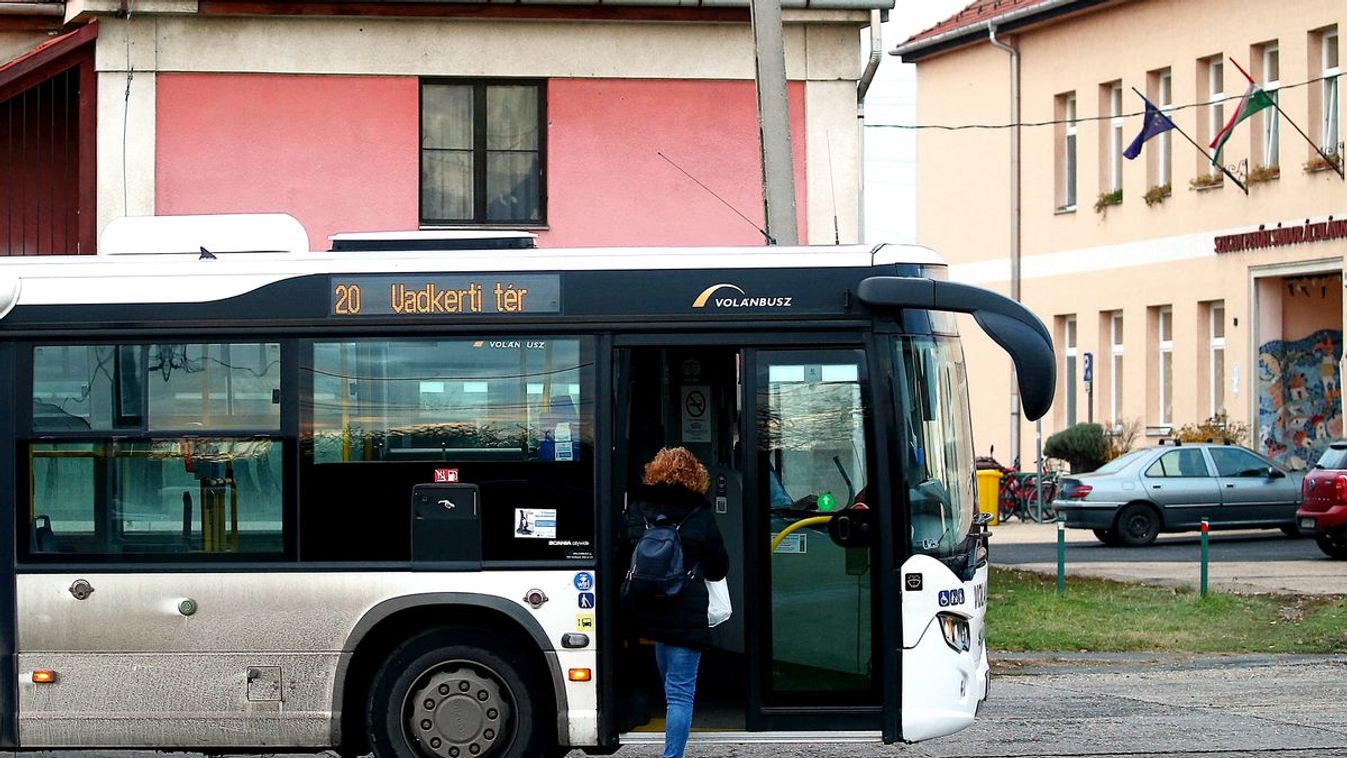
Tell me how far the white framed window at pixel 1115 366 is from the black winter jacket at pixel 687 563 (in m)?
32.0

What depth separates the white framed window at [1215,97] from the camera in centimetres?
3672

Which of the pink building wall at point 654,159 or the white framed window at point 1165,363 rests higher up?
the pink building wall at point 654,159

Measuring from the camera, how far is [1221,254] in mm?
36469

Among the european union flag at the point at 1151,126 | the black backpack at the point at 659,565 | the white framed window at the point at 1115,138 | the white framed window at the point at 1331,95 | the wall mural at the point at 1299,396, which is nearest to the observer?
the black backpack at the point at 659,565

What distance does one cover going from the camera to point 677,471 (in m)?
9.33

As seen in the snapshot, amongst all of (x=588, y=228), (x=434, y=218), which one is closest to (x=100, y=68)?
(x=434, y=218)

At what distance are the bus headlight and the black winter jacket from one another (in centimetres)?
110

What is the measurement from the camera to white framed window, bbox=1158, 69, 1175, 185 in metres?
38.4

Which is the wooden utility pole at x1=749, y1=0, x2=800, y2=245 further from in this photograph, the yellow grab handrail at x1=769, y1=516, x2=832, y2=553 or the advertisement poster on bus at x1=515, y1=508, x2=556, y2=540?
the advertisement poster on bus at x1=515, y1=508, x2=556, y2=540

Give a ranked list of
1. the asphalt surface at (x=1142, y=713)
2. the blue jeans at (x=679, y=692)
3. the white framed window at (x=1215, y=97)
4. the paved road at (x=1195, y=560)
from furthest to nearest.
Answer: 1. the white framed window at (x=1215, y=97)
2. the paved road at (x=1195, y=560)
3. the asphalt surface at (x=1142, y=713)
4. the blue jeans at (x=679, y=692)

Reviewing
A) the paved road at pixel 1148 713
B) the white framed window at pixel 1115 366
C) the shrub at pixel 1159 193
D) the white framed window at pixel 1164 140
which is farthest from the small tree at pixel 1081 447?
the paved road at pixel 1148 713

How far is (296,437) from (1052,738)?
4.74 metres

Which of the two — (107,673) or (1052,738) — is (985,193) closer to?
(1052,738)

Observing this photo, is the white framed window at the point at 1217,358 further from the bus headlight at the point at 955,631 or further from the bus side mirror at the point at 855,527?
the bus side mirror at the point at 855,527
